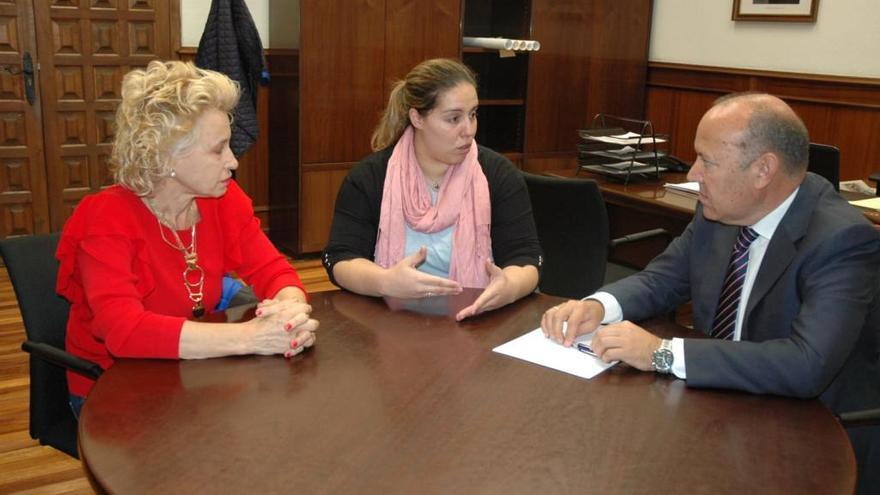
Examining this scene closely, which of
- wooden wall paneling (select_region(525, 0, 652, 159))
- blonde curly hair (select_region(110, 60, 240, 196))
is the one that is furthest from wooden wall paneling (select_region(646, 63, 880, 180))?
blonde curly hair (select_region(110, 60, 240, 196))

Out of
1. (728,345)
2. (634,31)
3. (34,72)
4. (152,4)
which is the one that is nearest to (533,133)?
(634,31)

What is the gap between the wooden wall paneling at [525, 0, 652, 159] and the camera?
563cm

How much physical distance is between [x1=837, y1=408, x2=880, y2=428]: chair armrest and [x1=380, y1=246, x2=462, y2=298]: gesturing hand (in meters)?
0.89

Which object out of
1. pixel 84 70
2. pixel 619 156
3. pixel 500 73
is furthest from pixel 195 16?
pixel 619 156

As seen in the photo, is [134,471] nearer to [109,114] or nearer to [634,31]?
[109,114]

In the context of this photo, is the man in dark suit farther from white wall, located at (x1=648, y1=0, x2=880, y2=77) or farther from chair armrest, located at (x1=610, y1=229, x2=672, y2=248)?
white wall, located at (x1=648, y1=0, x2=880, y2=77)

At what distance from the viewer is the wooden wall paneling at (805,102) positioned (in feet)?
15.9

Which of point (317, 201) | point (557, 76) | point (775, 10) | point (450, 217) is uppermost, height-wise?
point (775, 10)

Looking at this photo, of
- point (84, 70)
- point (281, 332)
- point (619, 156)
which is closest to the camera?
point (281, 332)

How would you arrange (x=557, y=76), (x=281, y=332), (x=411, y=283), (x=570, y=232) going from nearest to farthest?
(x=281, y=332), (x=411, y=283), (x=570, y=232), (x=557, y=76)

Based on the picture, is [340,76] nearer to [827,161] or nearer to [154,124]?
[827,161]

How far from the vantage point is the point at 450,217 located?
246cm

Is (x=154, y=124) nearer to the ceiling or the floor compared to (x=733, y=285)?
nearer to the ceiling

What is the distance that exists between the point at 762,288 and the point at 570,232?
3.56ft
